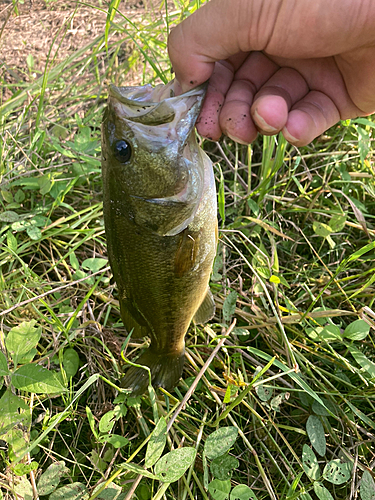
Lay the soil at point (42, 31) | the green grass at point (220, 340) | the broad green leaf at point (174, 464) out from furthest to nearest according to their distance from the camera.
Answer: the soil at point (42, 31)
the green grass at point (220, 340)
the broad green leaf at point (174, 464)

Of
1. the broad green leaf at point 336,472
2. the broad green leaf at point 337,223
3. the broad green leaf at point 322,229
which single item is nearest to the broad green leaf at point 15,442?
the broad green leaf at point 336,472

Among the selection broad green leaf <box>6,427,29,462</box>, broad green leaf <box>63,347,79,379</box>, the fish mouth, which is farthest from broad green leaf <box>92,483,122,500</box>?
the fish mouth

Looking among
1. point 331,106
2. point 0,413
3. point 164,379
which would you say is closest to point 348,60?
point 331,106

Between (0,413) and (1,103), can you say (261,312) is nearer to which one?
(0,413)

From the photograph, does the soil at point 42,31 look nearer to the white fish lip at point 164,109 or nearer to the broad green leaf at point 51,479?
the white fish lip at point 164,109

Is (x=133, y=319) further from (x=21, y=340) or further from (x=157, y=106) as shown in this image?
(x=157, y=106)

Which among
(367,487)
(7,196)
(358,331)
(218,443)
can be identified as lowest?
(367,487)

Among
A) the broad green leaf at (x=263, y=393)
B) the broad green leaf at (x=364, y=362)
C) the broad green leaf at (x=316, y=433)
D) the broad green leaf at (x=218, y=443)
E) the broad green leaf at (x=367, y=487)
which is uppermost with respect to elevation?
the broad green leaf at (x=218, y=443)

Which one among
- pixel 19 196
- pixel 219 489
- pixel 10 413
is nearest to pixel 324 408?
pixel 219 489
